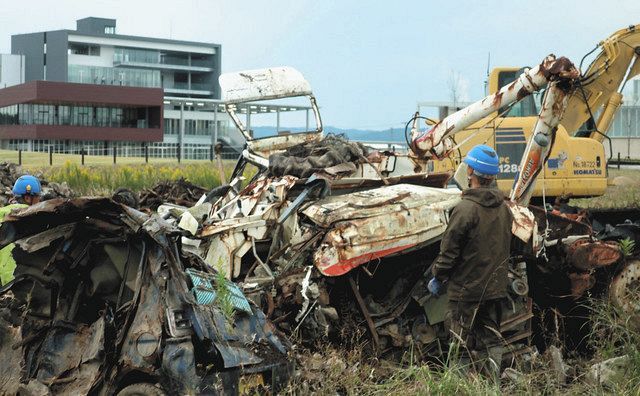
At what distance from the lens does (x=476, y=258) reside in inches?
290

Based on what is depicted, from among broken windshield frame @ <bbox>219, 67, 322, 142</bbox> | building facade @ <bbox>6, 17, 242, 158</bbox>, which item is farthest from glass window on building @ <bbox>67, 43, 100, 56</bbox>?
broken windshield frame @ <bbox>219, 67, 322, 142</bbox>

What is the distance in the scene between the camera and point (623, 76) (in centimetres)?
1603

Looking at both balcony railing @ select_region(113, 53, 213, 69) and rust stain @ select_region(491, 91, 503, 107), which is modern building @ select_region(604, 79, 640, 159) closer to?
rust stain @ select_region(491, 91, 503, 107)

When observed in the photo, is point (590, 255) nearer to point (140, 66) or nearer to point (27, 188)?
point (27, 188)

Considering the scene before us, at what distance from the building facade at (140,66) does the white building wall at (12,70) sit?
32 centimetres

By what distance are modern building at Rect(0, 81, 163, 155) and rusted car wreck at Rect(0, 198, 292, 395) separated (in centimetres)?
6617

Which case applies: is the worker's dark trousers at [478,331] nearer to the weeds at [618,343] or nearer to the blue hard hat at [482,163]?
the weeds at [618,343]

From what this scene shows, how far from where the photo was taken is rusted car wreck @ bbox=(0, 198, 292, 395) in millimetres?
5980

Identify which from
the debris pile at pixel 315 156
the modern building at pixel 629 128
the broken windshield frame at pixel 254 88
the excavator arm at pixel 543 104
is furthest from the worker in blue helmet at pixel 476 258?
the modern building at pixel 629 128

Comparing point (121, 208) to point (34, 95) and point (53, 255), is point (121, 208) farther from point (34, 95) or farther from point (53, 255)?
point (34, 95)

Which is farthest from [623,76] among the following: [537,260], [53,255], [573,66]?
[53,255]

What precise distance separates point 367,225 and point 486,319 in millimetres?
1589

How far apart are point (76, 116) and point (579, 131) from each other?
65466 mm

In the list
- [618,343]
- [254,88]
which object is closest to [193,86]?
[254,88]
